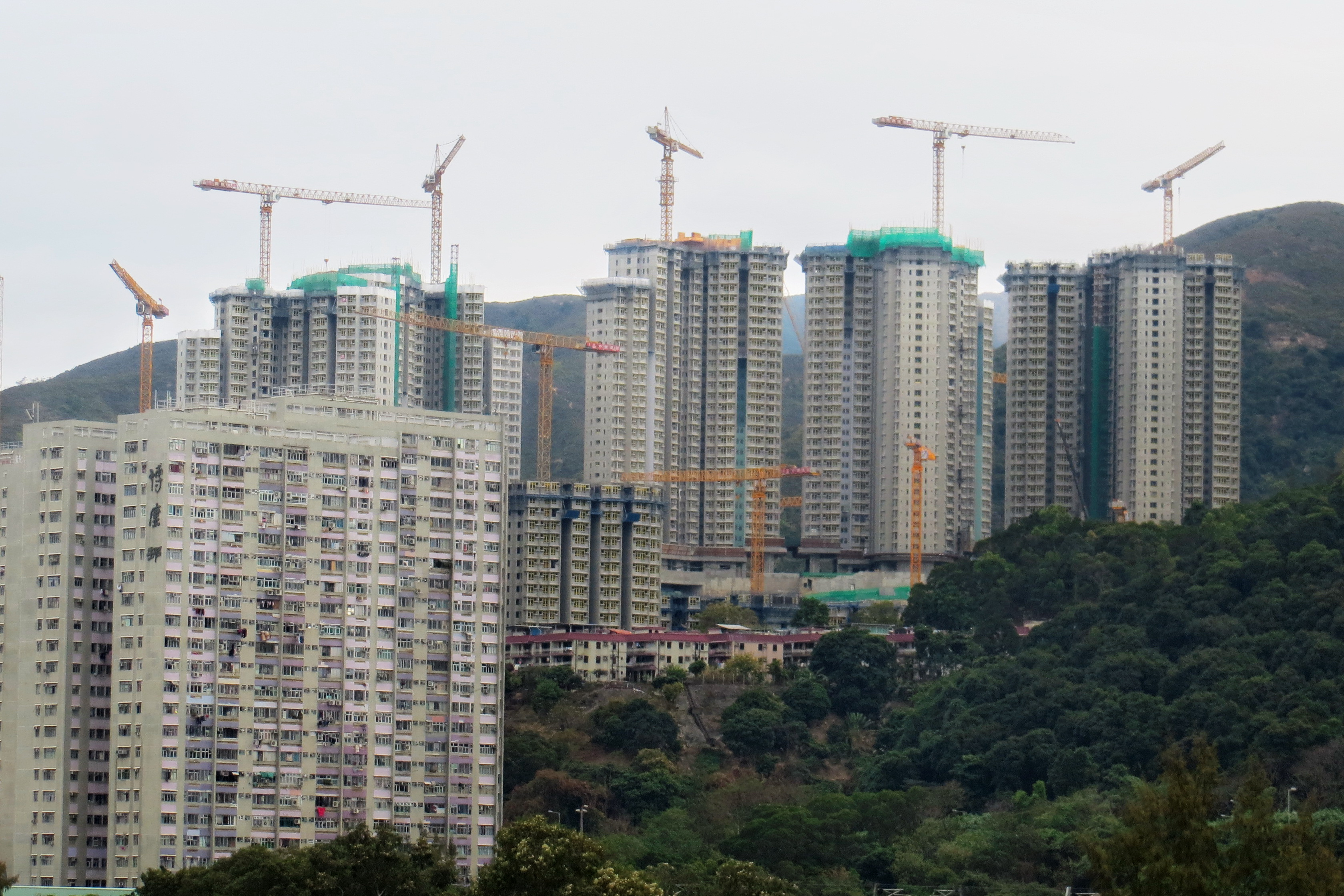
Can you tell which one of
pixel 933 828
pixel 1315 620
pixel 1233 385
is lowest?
pixel 933 828

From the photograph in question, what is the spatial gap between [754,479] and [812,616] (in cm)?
1436

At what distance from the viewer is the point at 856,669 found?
15012 cm

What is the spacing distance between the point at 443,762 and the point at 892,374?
6742 centimetres

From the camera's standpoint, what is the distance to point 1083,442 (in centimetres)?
18075

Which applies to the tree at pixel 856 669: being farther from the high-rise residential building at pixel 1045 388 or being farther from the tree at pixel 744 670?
the high-rise residential building at pixel 1045 388

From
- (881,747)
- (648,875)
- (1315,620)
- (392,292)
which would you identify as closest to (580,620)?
(881,747)

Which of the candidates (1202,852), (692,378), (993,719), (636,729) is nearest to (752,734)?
(636,729)

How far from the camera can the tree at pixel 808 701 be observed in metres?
146

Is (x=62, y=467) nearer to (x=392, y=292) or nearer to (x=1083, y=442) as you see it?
(x=392, y=292)

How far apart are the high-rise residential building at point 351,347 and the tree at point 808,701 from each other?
3532cm

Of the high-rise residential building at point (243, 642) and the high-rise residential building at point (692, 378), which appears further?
the high-rise residential building at point (692, 378)

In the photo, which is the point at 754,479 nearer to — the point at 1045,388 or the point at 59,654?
the point at 1045,388

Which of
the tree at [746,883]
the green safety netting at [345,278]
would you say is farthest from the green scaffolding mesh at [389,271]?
the tree at [746,883]

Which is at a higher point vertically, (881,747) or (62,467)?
(62,467)
